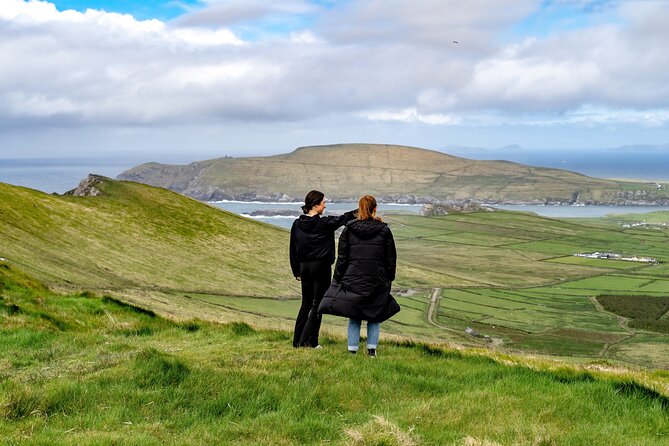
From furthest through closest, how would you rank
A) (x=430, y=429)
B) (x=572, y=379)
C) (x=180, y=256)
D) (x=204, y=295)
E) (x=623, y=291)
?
(x=623, y=291)
(x=180, y=256)
(x=204, y=295)
(x=572, y=379)
(x=430, y=429)

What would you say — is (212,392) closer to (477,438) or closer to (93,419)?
(93,419)

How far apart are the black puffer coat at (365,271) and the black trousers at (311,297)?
1097mm

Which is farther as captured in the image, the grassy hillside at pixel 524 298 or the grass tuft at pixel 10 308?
the grassy hillside at pixel 524 298

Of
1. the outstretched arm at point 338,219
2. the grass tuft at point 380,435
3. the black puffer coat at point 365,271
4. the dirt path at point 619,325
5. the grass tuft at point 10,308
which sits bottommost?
the dirt path at point 619,325

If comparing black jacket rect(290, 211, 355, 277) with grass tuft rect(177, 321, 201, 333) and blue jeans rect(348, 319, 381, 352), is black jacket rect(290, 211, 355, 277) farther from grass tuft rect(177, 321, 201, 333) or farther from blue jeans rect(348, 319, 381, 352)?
grass tuft rect(177, 321, 201, 333)

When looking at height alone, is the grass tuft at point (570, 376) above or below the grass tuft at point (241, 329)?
above

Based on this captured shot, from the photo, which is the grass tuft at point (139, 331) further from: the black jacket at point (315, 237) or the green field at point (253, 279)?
the green field at point (253, 279)

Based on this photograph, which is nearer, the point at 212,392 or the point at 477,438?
the point at 477,438

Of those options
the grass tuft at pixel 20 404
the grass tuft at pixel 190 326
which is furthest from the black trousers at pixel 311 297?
the grass tuft at pixel 20 404

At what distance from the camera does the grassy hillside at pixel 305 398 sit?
848 centimetres

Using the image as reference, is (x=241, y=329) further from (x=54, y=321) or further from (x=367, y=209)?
(x=367, y=209)

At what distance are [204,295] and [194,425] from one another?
5923cm

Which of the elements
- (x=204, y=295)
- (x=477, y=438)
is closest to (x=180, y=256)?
(x=204, y=295)

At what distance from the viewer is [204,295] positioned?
66562mm
